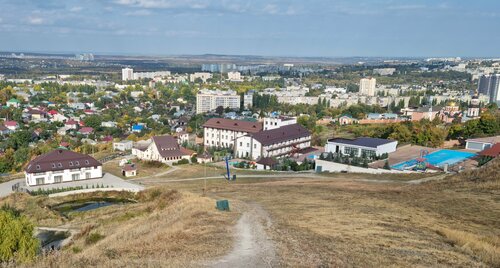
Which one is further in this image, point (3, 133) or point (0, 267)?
point (3, 133)

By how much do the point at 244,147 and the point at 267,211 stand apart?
28728 millimetres

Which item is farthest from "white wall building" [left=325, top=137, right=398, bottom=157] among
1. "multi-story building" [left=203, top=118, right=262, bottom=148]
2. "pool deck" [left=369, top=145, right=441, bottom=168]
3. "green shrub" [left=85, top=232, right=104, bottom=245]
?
"green shrub" [left=85, top=232, right=104, bottom=245]

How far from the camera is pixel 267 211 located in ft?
65.1

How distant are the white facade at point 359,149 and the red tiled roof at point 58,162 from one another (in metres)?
23.7

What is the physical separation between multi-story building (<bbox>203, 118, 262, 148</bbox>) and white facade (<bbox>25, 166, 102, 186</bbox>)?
19.0 meters

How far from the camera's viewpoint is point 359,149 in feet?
136

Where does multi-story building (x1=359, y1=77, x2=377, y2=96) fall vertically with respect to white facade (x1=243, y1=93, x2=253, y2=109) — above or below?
above

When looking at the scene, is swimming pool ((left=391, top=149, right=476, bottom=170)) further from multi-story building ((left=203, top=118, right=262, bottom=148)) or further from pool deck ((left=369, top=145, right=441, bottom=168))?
multi-story building ((left=203, top=118, right=262, bottom=148))

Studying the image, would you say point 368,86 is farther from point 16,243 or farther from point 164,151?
point 16,243

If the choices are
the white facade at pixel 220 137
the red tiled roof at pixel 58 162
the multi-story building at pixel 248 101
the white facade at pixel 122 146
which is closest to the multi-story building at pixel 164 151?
the white facade at pixel 220 137

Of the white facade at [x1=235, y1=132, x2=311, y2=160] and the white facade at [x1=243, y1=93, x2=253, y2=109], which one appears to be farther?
the white facade at [x1=243, y1=93, x2=253, y2=109]

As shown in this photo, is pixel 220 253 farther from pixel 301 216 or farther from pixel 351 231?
pixel 301 216

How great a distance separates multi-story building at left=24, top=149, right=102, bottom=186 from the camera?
33250mm

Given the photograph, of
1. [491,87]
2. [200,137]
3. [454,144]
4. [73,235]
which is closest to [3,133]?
[200,137]
